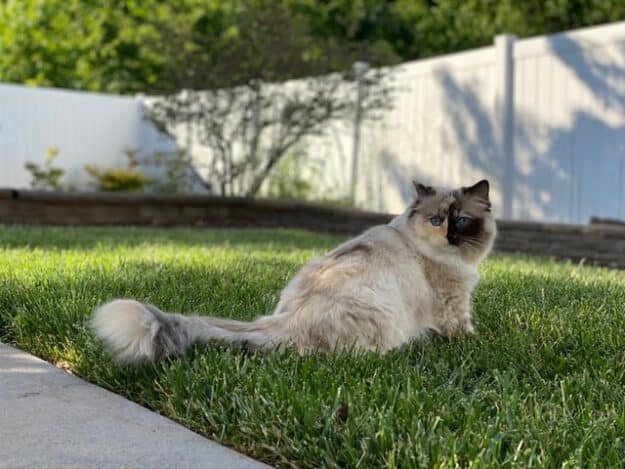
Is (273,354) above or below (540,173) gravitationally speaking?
below

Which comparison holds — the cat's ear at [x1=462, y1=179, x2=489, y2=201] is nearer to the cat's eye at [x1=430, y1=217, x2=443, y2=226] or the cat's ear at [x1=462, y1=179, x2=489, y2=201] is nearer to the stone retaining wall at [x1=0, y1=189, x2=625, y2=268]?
the cat's eye at [x1=430, y1=217, x2=443, y2=226]

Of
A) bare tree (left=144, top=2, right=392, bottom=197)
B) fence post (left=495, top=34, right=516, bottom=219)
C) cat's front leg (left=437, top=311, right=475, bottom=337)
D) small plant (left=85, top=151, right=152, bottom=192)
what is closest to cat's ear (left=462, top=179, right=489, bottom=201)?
cat's front leg (left=437, top=311, right=475, bottom=337)

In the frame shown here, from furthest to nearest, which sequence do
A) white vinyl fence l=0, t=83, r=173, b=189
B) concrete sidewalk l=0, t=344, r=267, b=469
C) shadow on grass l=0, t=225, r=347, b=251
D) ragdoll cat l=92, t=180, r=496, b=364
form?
white vinyl fence l=0, t=83, r=173, b=189, shadow on grass l=0, t=225, r=347, b=251, ragdoll cat l=92, t=180, r=496, b=364, concrete sidewalk l=0, t=344, r=267, b=469

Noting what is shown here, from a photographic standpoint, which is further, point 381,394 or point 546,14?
point 546,14

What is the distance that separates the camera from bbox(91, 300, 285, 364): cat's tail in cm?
282

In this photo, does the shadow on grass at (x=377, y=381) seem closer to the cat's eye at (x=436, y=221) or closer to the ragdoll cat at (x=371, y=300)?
the ragdoll cat at (x=371, y=300)

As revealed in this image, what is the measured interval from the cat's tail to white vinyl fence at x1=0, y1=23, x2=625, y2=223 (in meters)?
6.17

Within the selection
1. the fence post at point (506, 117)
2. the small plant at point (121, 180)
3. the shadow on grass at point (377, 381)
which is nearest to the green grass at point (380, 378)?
the shadow on grass at point (377, 381)

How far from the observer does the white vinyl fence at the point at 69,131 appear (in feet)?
46.8

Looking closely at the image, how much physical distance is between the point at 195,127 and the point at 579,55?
24.1ft

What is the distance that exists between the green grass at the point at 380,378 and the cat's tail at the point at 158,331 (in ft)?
0.21

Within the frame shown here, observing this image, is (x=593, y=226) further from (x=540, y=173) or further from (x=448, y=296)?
(x=448, y=296)

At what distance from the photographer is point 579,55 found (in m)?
8.74

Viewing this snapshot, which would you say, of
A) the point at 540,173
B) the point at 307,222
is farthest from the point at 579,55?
the point at 307,222
